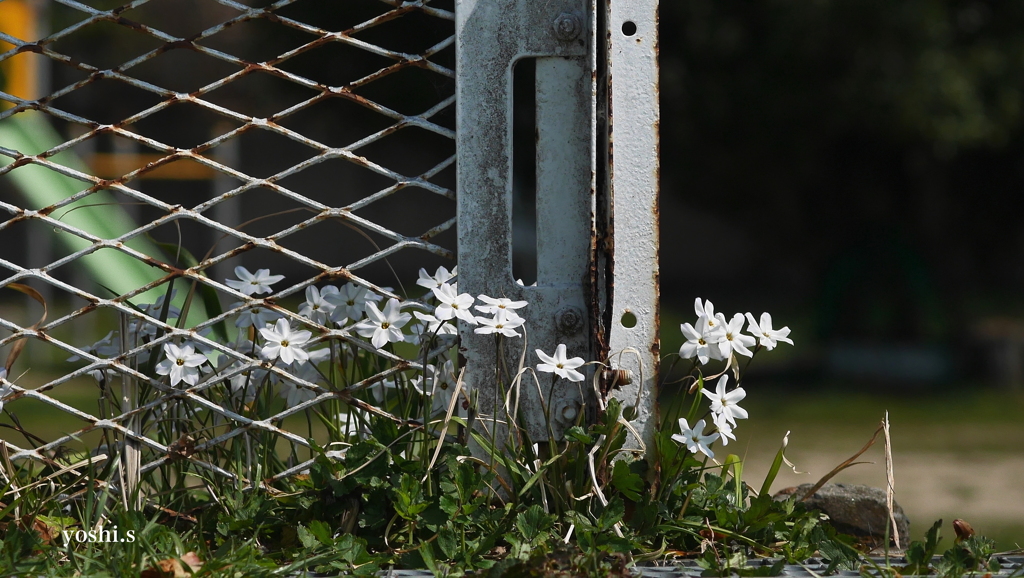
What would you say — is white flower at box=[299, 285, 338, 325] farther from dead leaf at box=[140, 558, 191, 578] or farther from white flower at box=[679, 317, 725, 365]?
white flower at box=[679, 317, 725, 365]

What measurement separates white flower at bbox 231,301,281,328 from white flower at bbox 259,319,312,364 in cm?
11

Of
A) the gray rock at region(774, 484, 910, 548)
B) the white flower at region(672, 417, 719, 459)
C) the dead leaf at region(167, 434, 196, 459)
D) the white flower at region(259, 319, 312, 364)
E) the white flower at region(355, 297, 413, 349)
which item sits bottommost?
the gray rock at region(774, 484, 910, 548)

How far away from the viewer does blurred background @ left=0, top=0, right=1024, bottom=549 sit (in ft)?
22.3

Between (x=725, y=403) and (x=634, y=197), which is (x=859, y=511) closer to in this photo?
(x=725, y=403)

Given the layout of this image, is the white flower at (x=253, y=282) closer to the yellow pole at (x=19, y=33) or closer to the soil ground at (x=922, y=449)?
the soil ground at (x=922, y=449)

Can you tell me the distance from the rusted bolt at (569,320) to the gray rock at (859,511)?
666mm

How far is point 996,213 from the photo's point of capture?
36.9 ft

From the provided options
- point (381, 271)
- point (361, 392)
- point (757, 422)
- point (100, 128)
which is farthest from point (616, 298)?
point (381, 271)

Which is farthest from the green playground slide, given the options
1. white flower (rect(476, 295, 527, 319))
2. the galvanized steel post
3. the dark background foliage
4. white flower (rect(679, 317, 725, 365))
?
the dark background foliage

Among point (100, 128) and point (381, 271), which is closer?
point (100, 128)

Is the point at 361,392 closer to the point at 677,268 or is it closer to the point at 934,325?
the point at 934,325

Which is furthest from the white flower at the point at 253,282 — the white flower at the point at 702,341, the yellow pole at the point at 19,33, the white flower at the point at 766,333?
the yellow pole at the point at 19,33

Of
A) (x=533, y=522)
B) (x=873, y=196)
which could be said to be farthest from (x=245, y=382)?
(x=873, y=196)

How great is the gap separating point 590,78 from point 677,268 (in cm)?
1616
